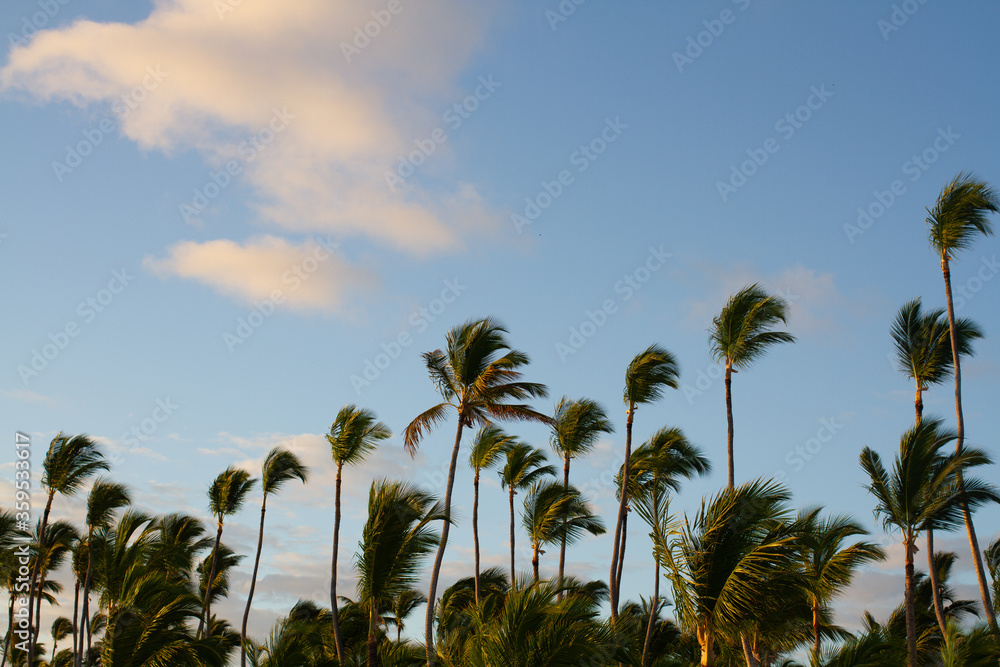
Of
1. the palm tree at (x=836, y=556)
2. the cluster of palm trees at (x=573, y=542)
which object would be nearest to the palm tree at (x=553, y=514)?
the cluster of palm trees at (x=573, y=542)

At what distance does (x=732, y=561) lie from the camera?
12.4 meters

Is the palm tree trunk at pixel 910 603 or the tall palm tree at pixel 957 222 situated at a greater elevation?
the tall palm tree at pixel 957 222

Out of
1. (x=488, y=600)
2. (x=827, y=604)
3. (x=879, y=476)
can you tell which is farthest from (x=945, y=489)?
(x=488, y=600)

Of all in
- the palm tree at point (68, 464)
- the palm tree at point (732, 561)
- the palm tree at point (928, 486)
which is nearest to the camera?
the palm tree at point (732, 561)

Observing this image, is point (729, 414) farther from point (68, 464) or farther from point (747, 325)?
point (68, 464)

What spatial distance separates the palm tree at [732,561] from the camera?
11.9 meters

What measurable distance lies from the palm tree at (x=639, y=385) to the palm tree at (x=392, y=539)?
1578cm

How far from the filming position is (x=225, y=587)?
47.6 meters

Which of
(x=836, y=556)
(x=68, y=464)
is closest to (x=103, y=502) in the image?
(x=68, y=464)

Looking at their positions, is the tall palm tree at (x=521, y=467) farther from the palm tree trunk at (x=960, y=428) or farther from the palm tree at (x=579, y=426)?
the palm tree trunk at (x=960, y=428)

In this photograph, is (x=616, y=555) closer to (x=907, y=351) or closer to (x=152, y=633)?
(x=907, y=351)

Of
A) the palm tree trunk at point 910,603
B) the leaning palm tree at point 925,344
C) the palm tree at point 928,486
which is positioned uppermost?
the leaning palm tree at point 925,344

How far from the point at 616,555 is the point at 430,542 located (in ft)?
57.1

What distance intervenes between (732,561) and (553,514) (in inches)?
714
